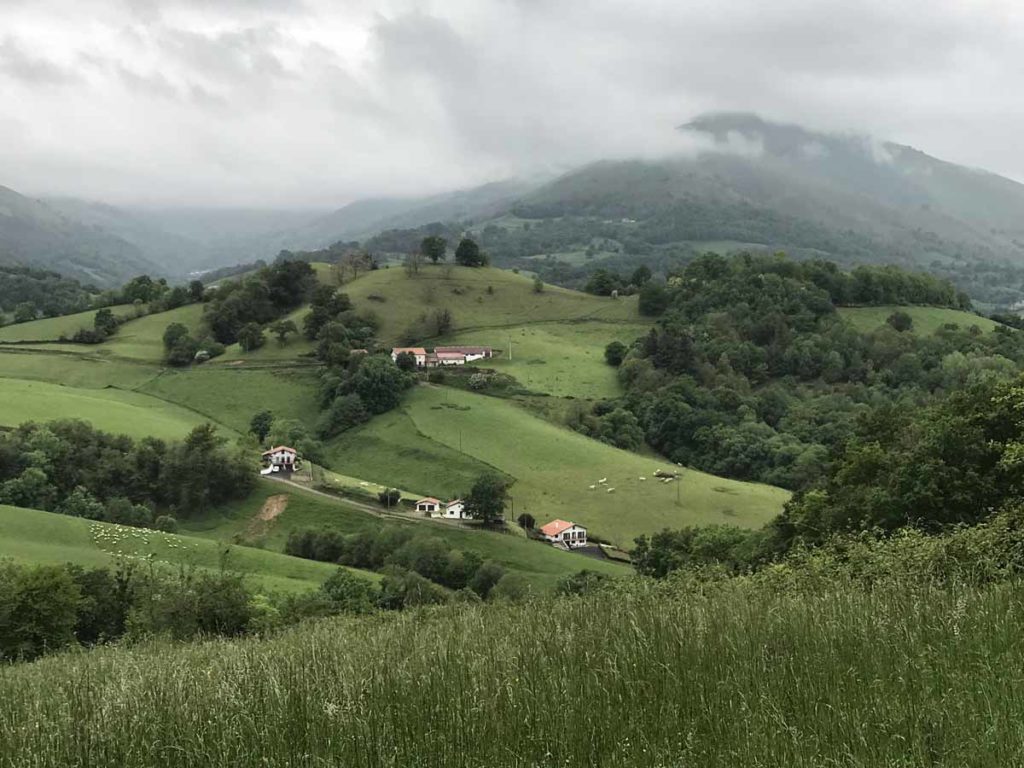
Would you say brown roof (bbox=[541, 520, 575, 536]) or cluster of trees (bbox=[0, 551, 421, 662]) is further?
brown roof (bbox=[541, 520, 575, 536])

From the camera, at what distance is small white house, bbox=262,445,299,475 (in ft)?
277

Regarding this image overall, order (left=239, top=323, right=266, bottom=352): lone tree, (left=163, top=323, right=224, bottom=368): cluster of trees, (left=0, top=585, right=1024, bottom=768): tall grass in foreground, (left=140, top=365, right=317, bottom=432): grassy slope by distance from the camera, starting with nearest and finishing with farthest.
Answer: (left=0, top=585, right=1024, bottom=768): tall grass in foreground → (left=140, top=365, right=317, bottom=432): grassy slope → (left=163, top=323, right=224, bottom=368): cluster of trees → (left=239, top=323, right=266, bottom=352): lone tree

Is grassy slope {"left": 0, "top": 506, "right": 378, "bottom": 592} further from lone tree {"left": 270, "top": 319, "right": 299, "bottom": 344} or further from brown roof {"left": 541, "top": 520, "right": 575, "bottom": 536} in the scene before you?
lone tree {"left": 270, "top": 319, "right": 299, "bottom": 344}

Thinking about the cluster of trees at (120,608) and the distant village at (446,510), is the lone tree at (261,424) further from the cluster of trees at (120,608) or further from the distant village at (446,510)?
the cluster of trees at (120,608)

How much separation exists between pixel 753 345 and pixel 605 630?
409ft

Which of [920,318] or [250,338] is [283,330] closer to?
[250,338]

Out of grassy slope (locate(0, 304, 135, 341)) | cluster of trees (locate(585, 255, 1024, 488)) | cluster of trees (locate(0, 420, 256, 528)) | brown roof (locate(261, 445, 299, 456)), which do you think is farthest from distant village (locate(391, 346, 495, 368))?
grassy slope (locate(0, 304, 135, 341))

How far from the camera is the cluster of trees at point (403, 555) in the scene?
58.8 m

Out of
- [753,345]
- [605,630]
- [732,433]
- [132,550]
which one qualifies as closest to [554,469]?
[732,433]

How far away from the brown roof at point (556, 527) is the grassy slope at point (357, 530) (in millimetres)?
2253

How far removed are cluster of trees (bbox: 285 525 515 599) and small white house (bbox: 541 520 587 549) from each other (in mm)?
8806

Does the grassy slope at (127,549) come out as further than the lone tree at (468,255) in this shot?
No

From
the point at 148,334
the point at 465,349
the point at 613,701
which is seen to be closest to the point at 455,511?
the point at 465,349

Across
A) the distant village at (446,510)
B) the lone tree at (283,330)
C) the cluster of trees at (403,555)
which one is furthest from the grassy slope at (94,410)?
the cluster of trees at (403,555)
